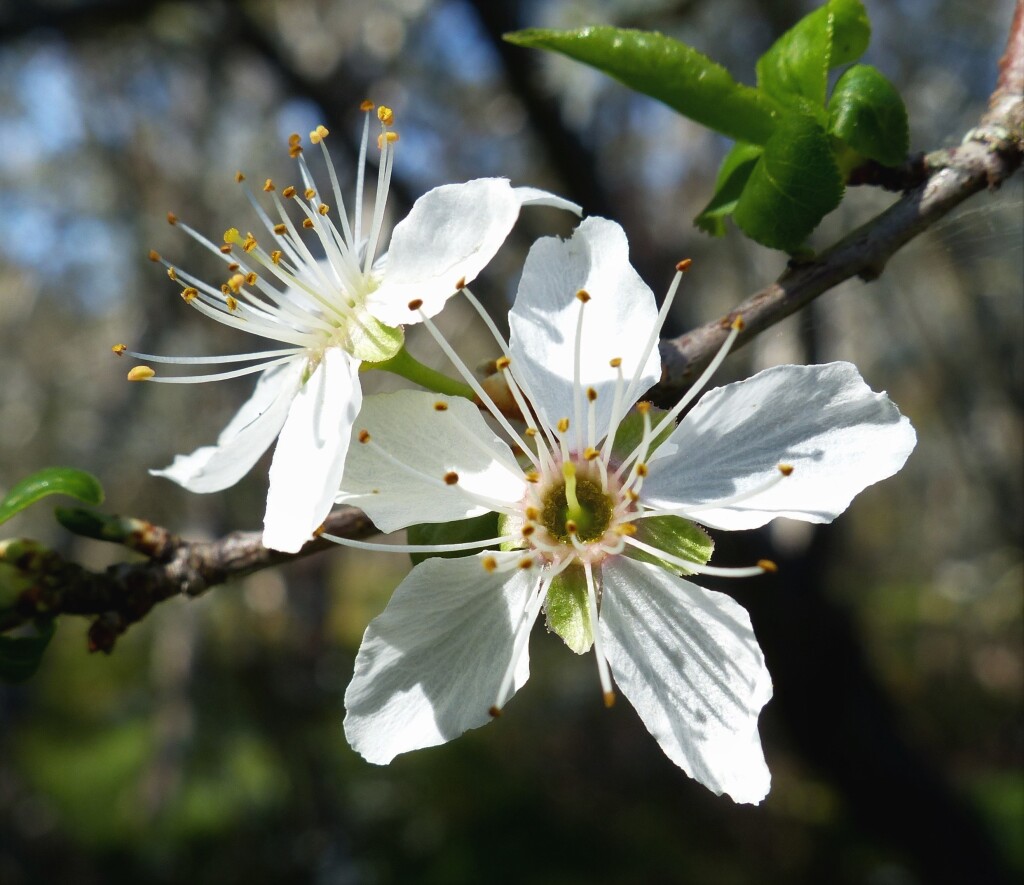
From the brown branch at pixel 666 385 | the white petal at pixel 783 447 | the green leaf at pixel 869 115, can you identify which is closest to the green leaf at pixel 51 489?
the brown branch at pixel 666 385

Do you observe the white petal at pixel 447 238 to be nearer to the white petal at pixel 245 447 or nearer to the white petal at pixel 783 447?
the white petal at pixel 245 447

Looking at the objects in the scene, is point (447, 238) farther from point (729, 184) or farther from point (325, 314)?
point (729, 184)

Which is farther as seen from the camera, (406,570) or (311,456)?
(406,570)

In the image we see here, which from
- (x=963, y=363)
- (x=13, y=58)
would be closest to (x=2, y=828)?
(x=13, y=58)

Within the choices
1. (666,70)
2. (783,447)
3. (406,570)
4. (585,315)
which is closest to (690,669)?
(783,447)

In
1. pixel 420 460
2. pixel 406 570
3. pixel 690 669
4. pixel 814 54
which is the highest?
pixel 814 54

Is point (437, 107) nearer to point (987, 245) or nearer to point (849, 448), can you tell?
point (987, 245)

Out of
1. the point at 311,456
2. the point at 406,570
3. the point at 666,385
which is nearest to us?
the point at 311,456
